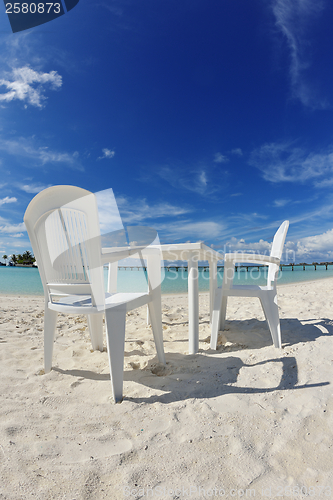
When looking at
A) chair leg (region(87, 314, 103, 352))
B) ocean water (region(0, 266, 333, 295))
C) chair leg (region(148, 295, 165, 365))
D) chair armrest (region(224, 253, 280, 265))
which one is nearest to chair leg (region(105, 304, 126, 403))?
chair leg (region(148, 295, 165, 365))

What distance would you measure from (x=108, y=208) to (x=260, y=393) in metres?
1.65

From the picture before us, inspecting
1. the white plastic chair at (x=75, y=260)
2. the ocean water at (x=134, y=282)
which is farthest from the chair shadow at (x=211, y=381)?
the ocean water at (x=134, y=282)

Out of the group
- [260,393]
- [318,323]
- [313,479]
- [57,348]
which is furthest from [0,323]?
[318,323]

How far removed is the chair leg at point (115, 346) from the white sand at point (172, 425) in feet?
0.34

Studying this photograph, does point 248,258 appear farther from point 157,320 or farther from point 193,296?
point 157,320

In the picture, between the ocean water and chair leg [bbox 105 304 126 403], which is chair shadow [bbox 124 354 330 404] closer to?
chair leg [bbox 105 304 126 403]

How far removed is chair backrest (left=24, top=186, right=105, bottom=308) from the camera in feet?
5.25

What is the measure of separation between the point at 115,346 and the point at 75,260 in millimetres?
665

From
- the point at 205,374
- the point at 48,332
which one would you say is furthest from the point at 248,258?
the point at 48,332

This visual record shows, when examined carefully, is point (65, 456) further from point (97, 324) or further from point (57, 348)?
point (57, 348)

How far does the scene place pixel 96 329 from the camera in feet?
7.95

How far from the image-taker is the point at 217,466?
1.07 meters

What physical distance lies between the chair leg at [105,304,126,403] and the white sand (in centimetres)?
10

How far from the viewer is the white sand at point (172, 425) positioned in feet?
3.25
